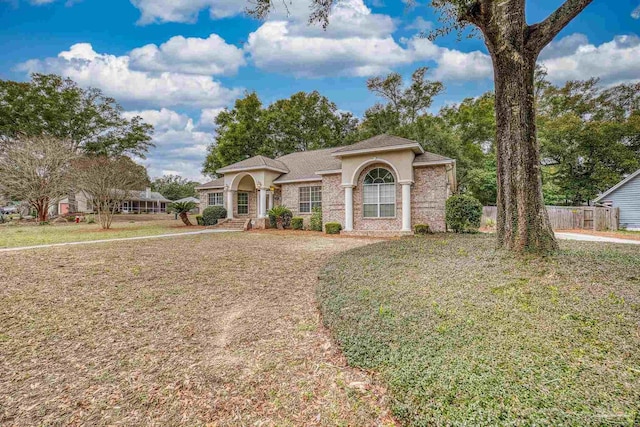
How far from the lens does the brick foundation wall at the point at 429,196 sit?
1402 cm

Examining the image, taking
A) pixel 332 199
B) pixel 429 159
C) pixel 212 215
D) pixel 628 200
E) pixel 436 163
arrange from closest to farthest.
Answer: pixel 436 163 < pixel 429 159 < pixel 332 199 < pixel 628 200 < pixel 212 215

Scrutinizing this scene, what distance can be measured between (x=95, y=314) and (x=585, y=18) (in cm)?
1923

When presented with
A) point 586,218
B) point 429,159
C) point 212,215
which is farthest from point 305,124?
point 586,218

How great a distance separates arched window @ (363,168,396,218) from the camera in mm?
15008

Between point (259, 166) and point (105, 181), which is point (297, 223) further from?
point (105, 181)

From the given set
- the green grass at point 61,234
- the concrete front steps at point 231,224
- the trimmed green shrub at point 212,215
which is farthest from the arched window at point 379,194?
the trimmed green shrub at point 212,215

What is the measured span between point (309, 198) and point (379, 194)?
4.96m

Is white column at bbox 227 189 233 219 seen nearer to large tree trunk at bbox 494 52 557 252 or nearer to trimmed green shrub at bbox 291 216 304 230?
trimmed green shrub at bbox 291 216 304 230

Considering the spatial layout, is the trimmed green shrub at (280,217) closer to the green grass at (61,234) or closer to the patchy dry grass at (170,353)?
the green grass at (61,234)

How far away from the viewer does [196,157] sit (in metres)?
36.9

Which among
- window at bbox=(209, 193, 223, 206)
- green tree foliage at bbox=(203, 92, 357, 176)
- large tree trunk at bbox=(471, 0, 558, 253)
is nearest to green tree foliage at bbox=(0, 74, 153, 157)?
green tree foliage at bbox=(203, 92, 357, 176)

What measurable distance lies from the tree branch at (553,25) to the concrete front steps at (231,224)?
635 inches

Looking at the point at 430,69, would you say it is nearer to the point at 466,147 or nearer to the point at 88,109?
the point at 466,147

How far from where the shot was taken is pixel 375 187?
15352mm
